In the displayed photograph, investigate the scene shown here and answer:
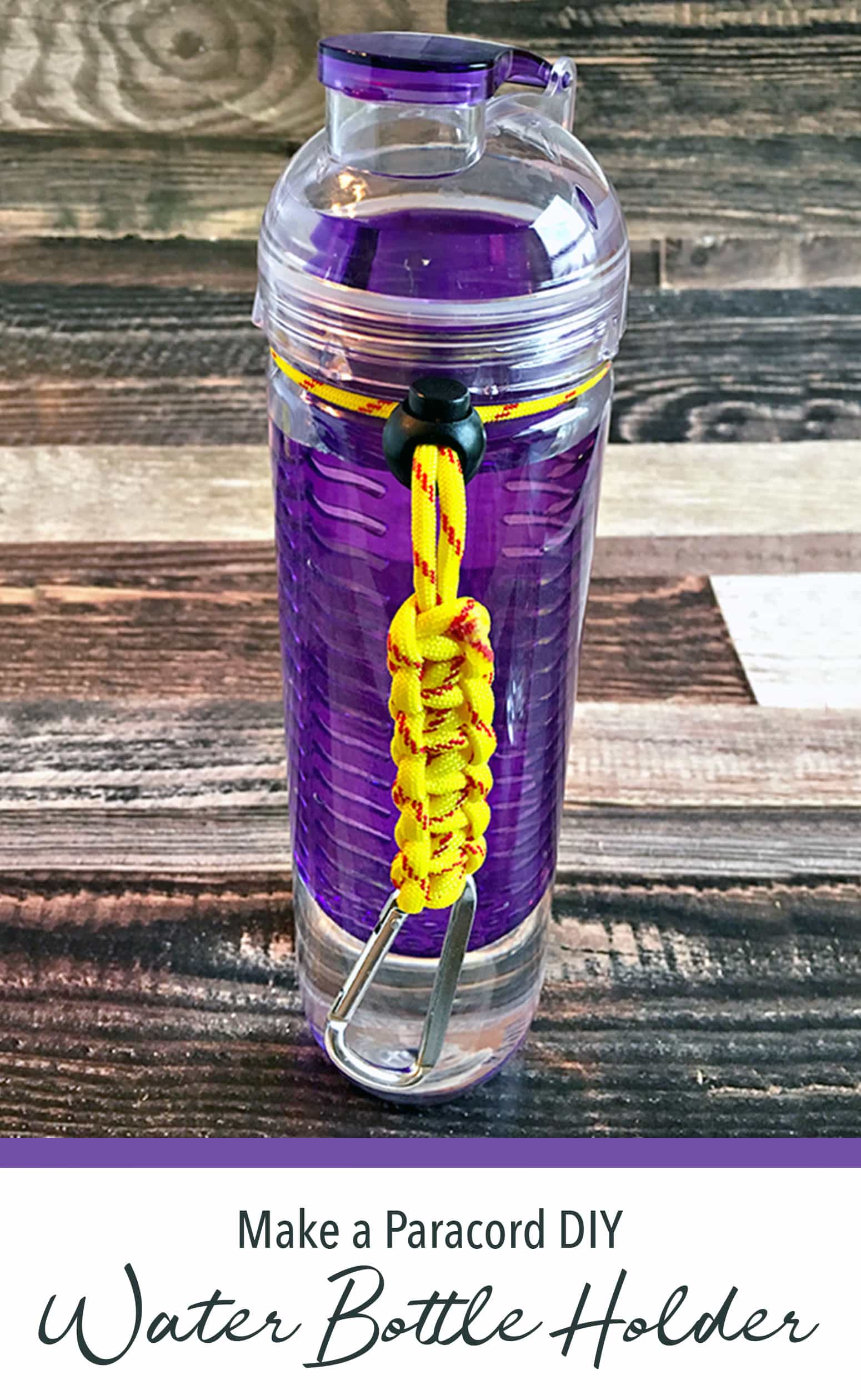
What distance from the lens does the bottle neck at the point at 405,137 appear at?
0.35 meters

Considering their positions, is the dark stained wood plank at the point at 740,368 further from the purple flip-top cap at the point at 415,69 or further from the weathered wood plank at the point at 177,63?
the purple flip-top cap at the point at 415,69

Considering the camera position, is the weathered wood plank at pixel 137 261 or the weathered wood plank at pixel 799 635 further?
the weathered wood plank at pixel 137 261

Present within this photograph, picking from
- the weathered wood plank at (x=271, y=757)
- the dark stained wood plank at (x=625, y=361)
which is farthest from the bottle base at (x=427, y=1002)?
the dark stained wood plank at (x=625, y=361)

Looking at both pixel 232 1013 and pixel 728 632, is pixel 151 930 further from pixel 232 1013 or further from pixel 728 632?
pixel 728 632

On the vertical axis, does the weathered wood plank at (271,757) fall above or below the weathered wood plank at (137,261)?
below

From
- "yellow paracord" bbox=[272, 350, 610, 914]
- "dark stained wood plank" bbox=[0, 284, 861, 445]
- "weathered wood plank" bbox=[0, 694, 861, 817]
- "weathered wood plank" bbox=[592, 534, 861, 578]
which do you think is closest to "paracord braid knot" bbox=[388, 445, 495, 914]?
"yellow paracord" bbox=[272, 350, 610, 914]

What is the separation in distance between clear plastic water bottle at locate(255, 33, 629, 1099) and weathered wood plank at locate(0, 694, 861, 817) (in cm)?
14

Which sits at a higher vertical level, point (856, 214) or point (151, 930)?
point (856, 214)

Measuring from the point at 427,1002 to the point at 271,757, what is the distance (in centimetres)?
18

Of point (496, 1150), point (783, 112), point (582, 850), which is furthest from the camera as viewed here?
point (783, 112)

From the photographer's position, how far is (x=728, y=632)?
0.68 m

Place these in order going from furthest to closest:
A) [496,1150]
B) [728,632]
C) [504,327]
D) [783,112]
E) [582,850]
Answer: [783,112]
[728,632]
[582,850]
[496,1150]
[504,327]

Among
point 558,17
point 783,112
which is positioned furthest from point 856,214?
point 558,17
